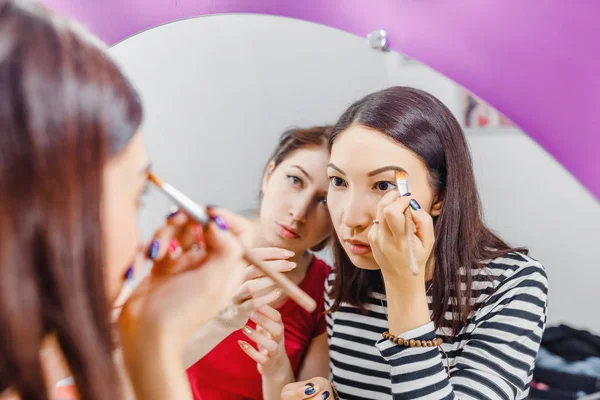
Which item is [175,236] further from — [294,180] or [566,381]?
[566,381]

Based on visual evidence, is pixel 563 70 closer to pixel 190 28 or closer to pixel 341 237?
pixel 341 237

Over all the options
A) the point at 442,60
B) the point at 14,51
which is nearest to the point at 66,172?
the point at 14,51

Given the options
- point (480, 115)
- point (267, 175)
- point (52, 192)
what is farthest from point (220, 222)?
point (480, 115)

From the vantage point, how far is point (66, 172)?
38 cm

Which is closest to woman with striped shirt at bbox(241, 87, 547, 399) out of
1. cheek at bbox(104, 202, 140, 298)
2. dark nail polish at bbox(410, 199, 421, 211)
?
dark nail polish at bbox(410, 199, 421, 211)

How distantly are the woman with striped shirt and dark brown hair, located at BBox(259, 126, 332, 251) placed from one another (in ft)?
0.13

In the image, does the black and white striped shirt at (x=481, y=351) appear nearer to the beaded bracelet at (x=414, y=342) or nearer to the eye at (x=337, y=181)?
the beaded bracelet at (x=414, y=342)

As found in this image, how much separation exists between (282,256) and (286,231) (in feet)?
0.15

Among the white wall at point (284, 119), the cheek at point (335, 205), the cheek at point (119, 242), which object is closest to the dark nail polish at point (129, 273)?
the cheek at point (119, 242)

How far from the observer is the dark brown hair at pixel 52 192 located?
0.37m

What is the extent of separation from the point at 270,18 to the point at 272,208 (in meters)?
0.27

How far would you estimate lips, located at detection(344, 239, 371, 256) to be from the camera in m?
0.69

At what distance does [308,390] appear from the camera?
0.70m

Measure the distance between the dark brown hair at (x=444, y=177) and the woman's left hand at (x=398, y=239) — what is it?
83 mm
